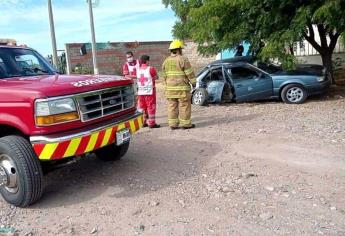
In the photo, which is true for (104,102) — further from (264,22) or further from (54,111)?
(264,22)

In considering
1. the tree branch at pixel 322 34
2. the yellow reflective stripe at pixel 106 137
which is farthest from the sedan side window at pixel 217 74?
the yellow reflective stripe at pixel 106 137

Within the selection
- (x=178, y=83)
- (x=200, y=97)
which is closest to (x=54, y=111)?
(x=178, y=83)

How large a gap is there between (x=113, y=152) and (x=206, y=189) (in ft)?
6.29

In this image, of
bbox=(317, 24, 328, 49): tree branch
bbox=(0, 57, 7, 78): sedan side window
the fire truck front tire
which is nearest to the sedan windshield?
bbox=(0, 57, 7, 78): sedan side window

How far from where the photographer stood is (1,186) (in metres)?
5.24

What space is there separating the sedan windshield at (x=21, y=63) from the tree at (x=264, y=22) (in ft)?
19.0

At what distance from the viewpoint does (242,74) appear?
12297 millimetres

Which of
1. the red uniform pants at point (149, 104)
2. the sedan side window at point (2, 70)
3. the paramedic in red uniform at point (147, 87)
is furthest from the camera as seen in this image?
the red uniform pants at point (149, 104)

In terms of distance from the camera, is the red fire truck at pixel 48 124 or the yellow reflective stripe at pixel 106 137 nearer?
the red fire truck at pixel 48 124

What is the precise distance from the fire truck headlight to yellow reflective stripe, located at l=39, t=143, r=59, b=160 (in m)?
0.24

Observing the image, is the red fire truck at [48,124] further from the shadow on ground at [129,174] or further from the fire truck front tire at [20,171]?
the shadow on ground at [129,174]

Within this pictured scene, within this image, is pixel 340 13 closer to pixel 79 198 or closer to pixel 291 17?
pixel 291 17

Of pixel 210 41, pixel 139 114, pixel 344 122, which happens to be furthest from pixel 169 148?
pixel 210 41

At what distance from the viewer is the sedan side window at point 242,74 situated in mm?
12180
